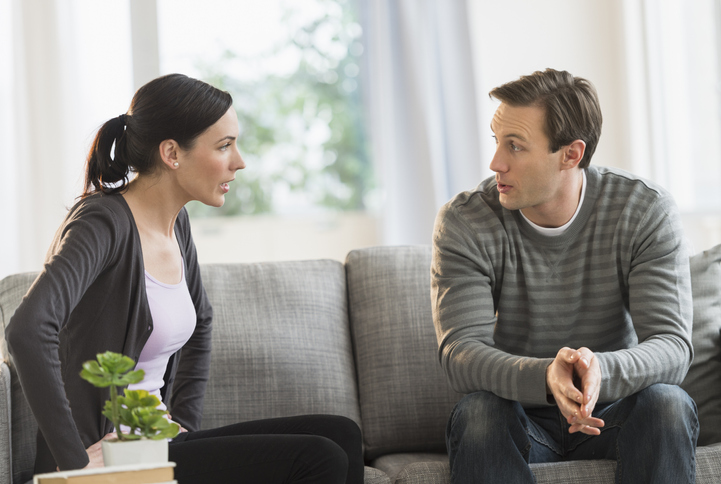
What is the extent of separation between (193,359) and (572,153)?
975mm

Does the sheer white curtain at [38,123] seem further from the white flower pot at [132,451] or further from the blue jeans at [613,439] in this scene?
the white flower pot at [132,451]

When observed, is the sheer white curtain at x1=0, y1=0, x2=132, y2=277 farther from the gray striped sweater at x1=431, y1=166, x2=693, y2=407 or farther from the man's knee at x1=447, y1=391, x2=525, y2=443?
the man's knee at x1=447, y1=391, x2=525, y2=443

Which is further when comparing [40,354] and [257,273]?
[257,273]

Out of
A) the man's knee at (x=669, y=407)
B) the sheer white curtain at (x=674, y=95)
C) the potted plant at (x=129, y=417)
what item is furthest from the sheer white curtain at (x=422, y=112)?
the potted plant at (x=129, y=417)

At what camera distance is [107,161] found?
4.76 ft

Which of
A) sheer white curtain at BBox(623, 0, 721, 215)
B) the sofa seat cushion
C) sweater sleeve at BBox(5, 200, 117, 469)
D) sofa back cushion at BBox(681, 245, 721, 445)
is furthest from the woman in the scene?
sheer white curtain at BBox(623, 0, 721, 215)

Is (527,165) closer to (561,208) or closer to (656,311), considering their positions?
(561,208)

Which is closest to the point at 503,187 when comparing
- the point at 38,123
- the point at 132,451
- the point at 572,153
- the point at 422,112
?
the point at 572,153

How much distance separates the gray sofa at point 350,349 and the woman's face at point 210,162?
47 cm

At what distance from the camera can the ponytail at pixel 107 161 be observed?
1.44 metres

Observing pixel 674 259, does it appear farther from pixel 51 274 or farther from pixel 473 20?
pixel 473 20

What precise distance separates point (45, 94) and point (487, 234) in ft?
6.56

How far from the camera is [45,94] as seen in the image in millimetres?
2836

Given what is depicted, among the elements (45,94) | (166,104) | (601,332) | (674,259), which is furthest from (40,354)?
(45,94)
